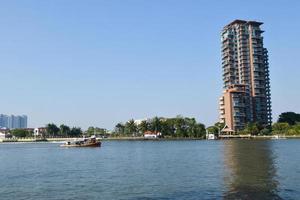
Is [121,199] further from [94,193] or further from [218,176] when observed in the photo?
[218,176]

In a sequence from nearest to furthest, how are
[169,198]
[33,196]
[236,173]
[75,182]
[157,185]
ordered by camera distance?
[169,198] → [33,196] → [157,185] → [75,182] → [236,173]

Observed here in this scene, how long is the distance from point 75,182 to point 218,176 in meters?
17.7

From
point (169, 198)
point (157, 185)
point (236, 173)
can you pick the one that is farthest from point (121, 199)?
point (236, 173)

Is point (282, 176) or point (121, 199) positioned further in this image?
point (282, 176)

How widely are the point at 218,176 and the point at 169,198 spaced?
635 inches

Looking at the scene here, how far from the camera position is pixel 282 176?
49406 millimetres

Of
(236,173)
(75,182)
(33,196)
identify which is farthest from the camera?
(236,173)

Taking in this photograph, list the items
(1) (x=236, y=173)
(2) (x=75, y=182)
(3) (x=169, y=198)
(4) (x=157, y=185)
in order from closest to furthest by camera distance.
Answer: (3) (x=169, y=198)
(4) (x=157, y=185)
(2) (x=75, y=182)
(1) (x=236, y=173)

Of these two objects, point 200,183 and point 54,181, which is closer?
point 200,183

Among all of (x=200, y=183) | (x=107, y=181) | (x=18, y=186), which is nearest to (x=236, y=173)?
(x=200, y=183)

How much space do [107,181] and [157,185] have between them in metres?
7.56

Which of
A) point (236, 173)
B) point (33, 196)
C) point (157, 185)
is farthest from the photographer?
point (236, 173)

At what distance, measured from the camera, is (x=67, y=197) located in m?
38.5

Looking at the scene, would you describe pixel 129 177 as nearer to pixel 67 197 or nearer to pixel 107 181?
pixel 107 181
